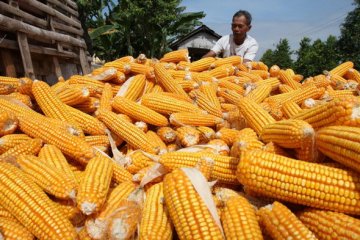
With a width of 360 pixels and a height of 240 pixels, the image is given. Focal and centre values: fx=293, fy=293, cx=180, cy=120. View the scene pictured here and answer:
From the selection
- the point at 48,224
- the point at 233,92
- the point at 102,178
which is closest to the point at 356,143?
the point at 102,178

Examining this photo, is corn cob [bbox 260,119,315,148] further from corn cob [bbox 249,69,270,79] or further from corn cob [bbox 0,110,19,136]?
corn cob [bbox 249,69,270,79]

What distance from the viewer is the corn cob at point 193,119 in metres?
3.03

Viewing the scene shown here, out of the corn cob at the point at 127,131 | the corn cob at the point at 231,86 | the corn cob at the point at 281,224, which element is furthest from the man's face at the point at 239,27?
the corn cob at the point at 281,224

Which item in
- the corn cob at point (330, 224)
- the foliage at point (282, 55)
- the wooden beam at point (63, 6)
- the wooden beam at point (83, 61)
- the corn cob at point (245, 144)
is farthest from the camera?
the foliage at point (282, 55)

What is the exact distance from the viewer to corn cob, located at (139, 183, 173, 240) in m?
1.73

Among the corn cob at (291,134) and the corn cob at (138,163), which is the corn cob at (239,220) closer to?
the corn cob at (291,134)

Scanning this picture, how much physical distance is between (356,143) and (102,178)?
1642mm

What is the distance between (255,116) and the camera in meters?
2.62

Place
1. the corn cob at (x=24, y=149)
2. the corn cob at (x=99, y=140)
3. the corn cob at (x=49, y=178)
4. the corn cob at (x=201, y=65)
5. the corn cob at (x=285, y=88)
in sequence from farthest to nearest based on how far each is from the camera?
the corn cob at (x=201, y=65) → the corn cob at (x=285, y=88) → the corn cob at (x=99, y=140) → the corn cob at (x=24, y=149) → the corn cob at (x=49, y=178)

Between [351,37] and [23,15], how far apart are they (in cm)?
3290

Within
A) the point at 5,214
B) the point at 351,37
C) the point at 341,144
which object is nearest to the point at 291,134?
the point at 341,144

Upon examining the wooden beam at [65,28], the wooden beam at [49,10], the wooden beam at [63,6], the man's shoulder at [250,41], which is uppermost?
the wooden beam at [63,6]

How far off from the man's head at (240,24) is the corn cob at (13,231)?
637 cm

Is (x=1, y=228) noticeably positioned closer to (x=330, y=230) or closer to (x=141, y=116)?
(x=141, y=116)
